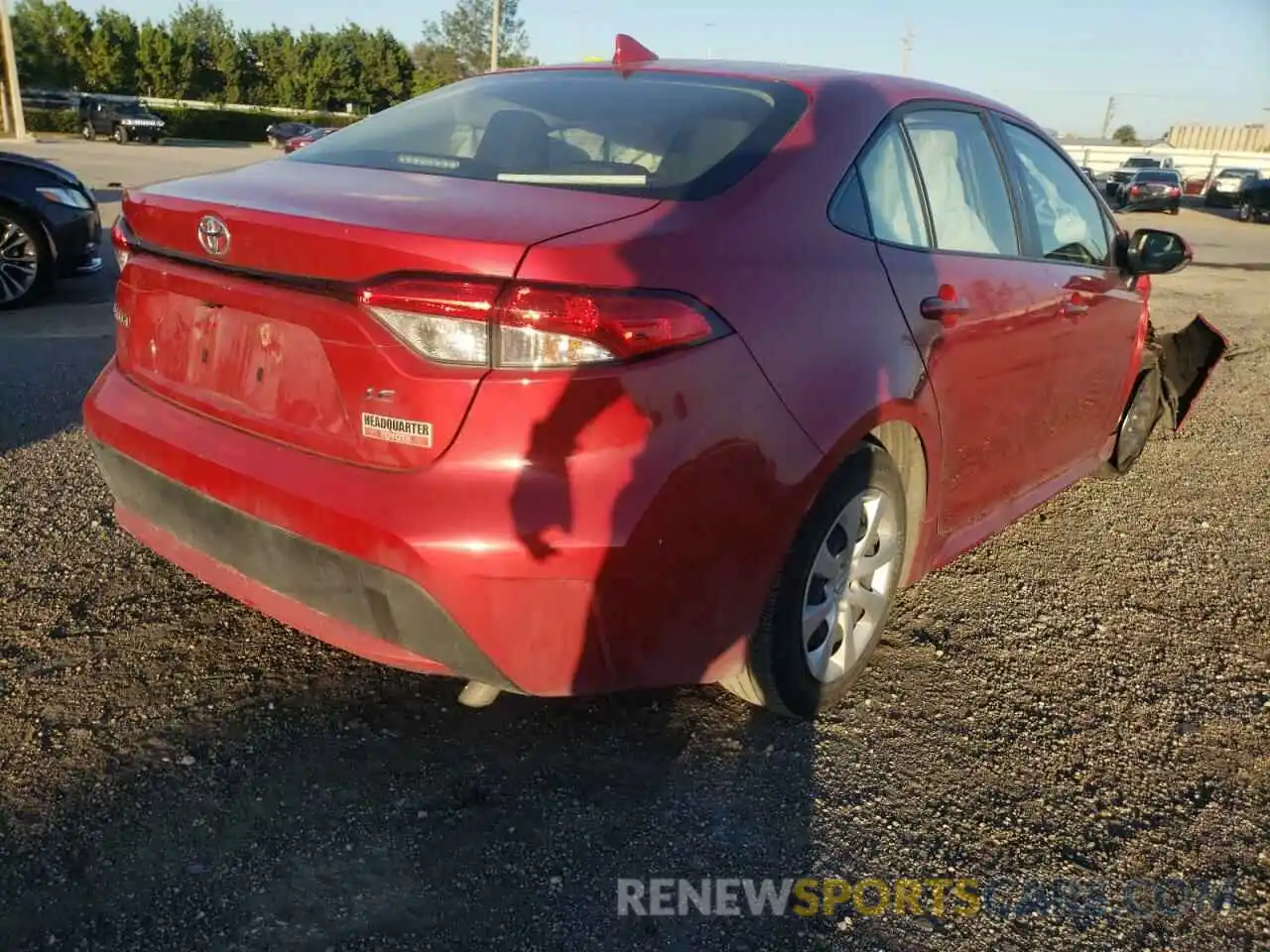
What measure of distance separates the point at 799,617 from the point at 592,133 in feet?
4.53

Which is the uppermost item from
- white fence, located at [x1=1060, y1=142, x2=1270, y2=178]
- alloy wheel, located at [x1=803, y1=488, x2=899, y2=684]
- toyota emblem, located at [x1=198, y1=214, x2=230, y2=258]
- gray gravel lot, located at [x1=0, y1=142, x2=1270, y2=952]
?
white fence, located at [x1=1060, y1=142, x2=1270, y2=178]

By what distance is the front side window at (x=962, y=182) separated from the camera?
123 inches

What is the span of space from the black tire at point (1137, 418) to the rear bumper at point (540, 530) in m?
3.31

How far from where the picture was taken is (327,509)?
7.19 ft

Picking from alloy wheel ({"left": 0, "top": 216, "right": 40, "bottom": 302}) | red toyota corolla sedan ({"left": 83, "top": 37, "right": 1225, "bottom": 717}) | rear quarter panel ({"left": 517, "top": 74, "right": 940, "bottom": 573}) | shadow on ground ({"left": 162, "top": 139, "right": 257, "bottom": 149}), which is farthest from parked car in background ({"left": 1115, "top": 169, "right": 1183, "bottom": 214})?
shadow on ground ({"left": 162, "top": 139, "right": 257, "bottom": 149})

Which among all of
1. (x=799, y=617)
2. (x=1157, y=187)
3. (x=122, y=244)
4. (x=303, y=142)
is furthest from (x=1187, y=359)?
(x=1157, y=187)

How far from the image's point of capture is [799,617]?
267 cm

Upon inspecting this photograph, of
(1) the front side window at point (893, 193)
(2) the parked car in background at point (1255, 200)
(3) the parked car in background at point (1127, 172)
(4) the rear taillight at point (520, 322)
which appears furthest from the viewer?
(3) the parked car in background at point (1127, 172)

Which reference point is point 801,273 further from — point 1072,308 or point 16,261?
point 16,261

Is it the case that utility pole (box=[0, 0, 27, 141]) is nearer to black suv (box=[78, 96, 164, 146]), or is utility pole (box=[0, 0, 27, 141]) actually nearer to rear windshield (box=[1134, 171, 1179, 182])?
black suv (box=[78, 96, 164, 146])

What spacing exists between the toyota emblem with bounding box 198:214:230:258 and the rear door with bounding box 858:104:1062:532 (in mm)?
1597

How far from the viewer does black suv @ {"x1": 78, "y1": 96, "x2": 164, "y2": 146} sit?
41.0 m

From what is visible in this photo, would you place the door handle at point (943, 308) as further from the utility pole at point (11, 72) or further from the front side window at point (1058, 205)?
the utility pole at point (11, 72)

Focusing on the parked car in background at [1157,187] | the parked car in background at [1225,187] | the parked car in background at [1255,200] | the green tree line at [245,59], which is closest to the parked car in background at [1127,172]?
the parked car in background at [1157,187]
